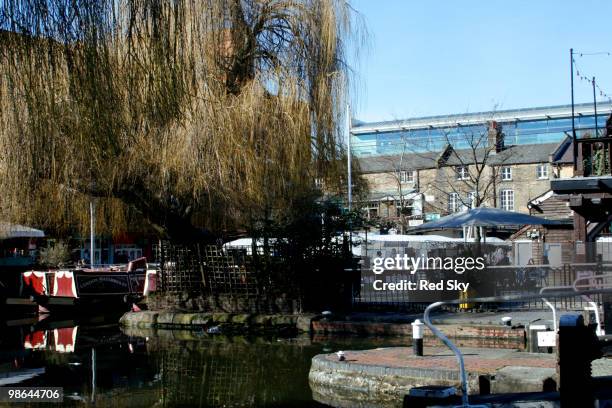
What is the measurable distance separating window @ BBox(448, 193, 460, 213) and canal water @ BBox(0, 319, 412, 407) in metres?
36.3

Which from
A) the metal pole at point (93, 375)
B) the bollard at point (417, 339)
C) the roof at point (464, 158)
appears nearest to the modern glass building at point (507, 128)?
the roof at point (464, 158)

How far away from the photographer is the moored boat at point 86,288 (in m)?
25.3

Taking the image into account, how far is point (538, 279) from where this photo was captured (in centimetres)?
2034

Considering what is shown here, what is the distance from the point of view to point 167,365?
13742mm

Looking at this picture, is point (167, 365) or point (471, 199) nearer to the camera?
point (167, 365)

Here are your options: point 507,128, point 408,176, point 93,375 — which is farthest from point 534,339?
point 507,128

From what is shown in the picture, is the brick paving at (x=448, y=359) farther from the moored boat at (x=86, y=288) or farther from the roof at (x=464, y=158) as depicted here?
the roof at (x=464, y=158)

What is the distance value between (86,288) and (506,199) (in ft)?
120

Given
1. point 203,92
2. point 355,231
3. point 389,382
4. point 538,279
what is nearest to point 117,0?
point 389,382

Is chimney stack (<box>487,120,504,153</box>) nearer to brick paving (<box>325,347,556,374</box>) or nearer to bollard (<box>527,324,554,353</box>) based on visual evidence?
bollard (<box>527,324,554,353</box>)

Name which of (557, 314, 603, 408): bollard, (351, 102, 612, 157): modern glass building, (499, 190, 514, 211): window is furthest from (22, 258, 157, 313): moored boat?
(351, 102, 612, 157): modern glass building

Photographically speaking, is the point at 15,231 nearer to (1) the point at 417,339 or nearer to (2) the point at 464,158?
(1) the point at 417,339

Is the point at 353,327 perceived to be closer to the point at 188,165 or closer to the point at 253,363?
the point at 253,363

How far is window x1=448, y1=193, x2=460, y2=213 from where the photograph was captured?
52.7 m
